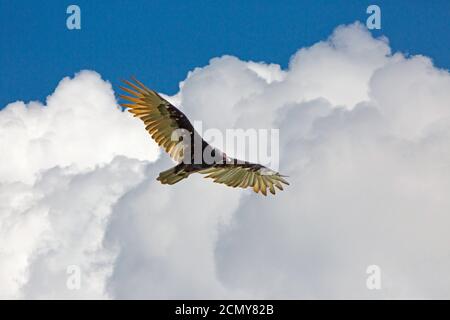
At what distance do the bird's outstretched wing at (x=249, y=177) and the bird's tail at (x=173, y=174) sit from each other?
2.73 meters

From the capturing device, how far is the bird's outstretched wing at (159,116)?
70.1 meters

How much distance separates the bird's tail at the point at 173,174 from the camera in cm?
6956

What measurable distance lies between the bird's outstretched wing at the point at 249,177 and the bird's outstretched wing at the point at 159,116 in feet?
8.71

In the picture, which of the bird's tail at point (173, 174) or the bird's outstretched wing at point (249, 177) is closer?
the bird's tail at point (173, 174)

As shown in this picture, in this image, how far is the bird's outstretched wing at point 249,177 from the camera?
241ft

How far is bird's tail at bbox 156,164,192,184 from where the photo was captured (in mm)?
69562

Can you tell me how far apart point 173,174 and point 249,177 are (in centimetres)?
560

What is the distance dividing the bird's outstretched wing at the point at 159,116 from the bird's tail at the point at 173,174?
68 cm

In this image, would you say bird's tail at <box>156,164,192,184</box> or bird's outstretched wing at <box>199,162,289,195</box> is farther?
bird's outstretched wing at <box>199,162,289,195</box>

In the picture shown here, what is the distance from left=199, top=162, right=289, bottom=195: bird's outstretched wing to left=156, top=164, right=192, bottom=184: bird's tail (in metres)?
2.73

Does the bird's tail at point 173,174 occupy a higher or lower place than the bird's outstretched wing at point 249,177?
lower
